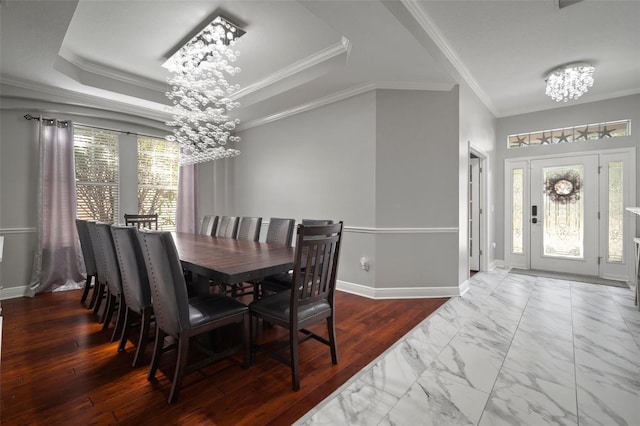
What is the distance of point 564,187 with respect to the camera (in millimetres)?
4609

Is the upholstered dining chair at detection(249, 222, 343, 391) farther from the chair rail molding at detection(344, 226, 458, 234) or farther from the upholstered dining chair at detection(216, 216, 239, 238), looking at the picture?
the upholstered dining chair at detection(216, 216, 239, 238)

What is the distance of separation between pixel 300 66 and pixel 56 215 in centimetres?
384

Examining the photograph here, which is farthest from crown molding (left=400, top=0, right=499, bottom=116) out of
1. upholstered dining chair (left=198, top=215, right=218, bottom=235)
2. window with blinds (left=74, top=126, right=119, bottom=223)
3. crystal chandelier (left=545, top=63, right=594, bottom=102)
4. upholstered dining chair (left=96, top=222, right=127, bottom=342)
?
window with blinds (left=74, top=126, right=119, bottom=223)

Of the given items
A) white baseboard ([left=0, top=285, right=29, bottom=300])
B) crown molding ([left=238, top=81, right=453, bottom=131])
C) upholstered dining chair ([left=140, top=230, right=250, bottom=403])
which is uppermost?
crown molding ([left=238, top=81, right=453, bottom=131])

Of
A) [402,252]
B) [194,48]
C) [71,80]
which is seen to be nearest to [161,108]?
[71,80]

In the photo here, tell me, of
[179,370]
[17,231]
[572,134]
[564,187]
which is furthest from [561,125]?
[17,231]

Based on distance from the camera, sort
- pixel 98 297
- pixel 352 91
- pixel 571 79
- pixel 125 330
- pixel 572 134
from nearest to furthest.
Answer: pixel 125 330 < pixel 98 297 < pixel 571 79 < pixel 352 91 < pixel 572 134

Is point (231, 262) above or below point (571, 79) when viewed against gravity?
below

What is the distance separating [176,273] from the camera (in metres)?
1.67

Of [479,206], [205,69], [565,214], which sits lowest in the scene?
[565,214]

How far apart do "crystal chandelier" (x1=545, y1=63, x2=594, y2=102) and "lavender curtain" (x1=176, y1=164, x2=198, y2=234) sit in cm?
554

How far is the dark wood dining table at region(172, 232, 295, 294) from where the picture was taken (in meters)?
1.75

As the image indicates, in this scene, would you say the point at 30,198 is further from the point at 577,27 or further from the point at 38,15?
the point at 577,27

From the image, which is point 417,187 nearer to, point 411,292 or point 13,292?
point 411,292
